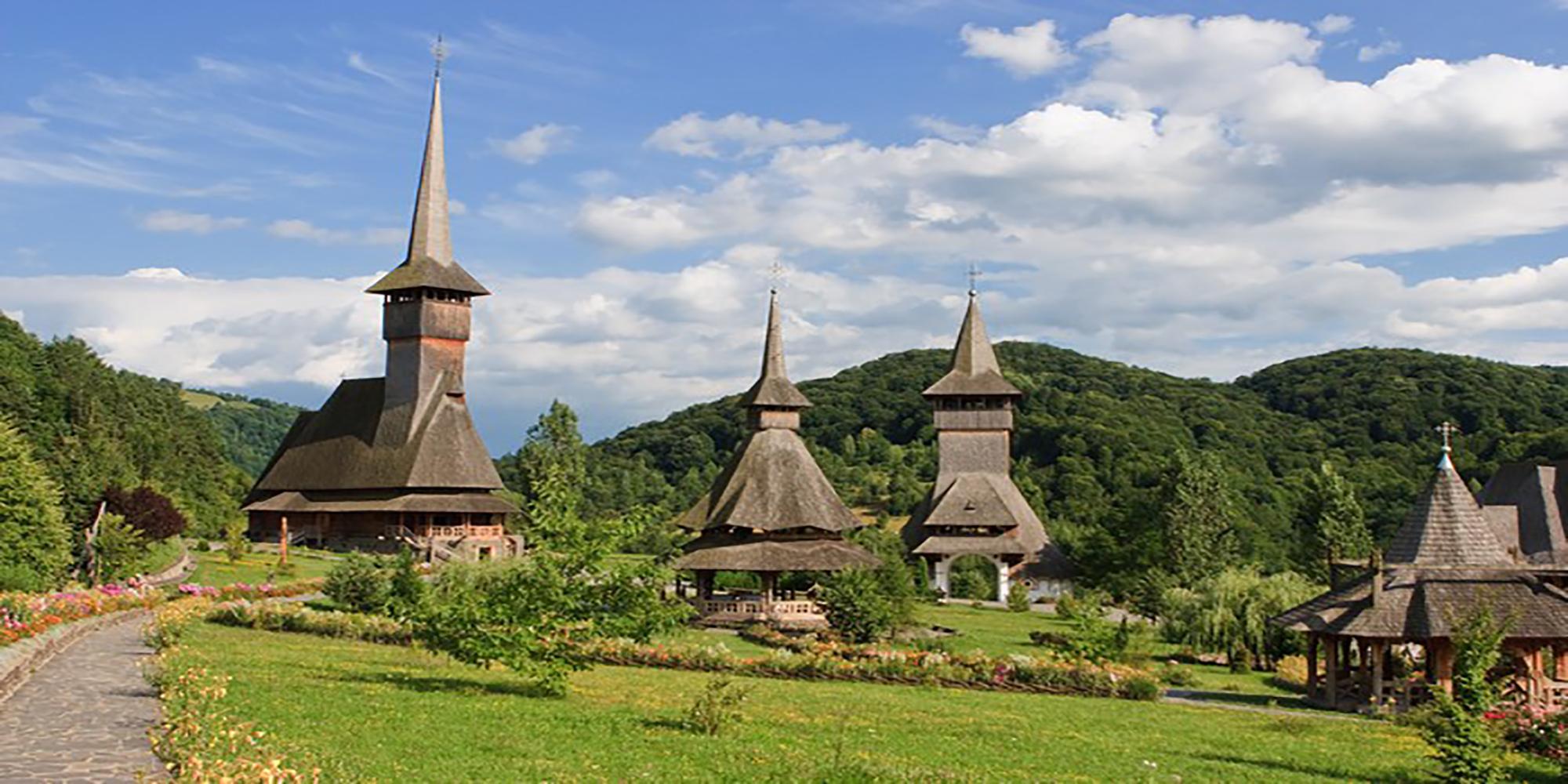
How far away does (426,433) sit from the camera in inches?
2108

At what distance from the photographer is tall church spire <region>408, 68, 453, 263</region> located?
185 ft

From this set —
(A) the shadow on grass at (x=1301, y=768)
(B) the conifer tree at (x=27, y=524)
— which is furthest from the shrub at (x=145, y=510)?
(A) the shadow on grass at (x=1301, y=768)

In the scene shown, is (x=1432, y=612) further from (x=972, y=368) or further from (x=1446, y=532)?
(x=972, y=368)

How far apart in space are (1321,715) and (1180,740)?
18.4 feet

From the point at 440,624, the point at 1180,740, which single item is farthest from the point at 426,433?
the point at 1180,740

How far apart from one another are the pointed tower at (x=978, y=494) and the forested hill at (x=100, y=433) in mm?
28835

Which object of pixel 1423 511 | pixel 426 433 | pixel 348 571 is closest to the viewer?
pixel 1423 511

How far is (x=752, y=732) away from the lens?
16.3 metres

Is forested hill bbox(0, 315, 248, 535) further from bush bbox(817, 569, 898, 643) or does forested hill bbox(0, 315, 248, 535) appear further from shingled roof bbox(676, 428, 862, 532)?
bush bbox(817, 569, 898, 643)

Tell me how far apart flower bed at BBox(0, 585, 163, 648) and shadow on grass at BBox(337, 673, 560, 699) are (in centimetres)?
497

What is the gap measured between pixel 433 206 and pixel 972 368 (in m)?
24.1

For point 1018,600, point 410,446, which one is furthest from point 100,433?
point 1018,600

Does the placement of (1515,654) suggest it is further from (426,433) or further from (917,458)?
(917,458)

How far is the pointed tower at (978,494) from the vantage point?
52000mm
